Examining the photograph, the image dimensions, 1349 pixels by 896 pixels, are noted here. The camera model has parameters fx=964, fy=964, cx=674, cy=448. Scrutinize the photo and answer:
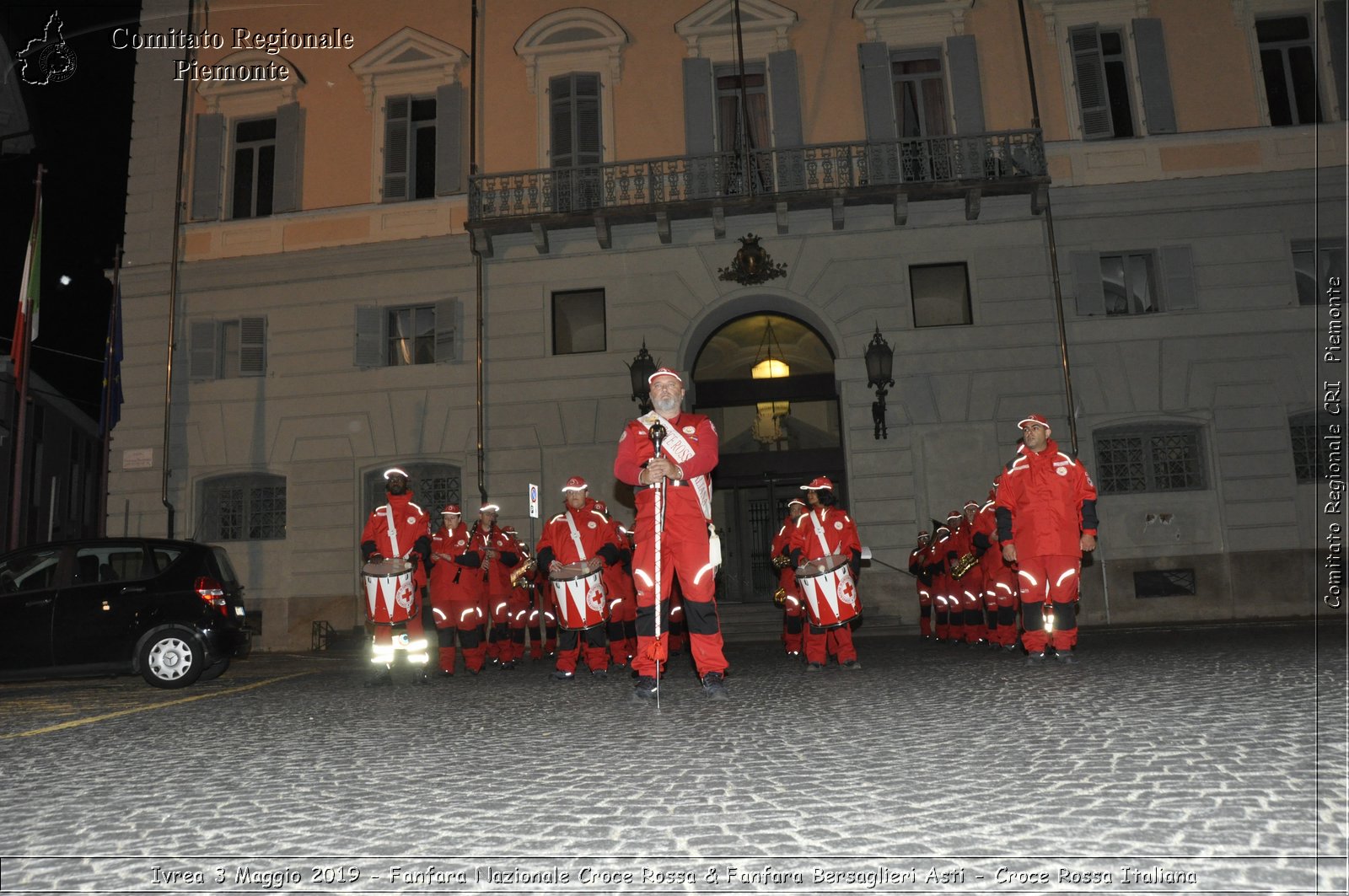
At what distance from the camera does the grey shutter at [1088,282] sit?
60.6 feet

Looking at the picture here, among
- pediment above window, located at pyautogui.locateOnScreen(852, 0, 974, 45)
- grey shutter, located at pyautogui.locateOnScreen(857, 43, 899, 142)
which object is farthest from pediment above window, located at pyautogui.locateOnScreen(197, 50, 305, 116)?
pediment above window, located at pyautogui.locateOnScreen(852, 0, 974, 45)

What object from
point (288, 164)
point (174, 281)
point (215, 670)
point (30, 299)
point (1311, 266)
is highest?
point (288, 164)

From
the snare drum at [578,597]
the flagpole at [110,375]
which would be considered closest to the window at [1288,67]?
the snare drum at [578,597]

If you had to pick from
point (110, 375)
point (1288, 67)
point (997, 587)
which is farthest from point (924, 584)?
point (110, 375)

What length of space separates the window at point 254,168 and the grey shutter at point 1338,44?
2142cm

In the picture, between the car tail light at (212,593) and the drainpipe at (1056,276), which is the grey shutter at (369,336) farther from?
the drainpipe at (1056,276)

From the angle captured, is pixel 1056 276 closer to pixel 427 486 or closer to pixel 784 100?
pixel 784 100

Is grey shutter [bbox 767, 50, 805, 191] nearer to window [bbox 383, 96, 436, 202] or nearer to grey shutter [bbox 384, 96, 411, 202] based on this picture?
window [bbox 383, 96, 436, 202]

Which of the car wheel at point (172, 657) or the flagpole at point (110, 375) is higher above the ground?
the flagpole at point (110, 375)

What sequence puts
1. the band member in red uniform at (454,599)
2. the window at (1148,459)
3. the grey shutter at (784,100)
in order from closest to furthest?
1. the band member in red uniform at (454,599)
2. the window at (1148,459)
3. the grey shutter at (784,100)

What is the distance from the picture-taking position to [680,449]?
6.65m

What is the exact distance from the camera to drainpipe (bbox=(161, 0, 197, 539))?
65.1 feet

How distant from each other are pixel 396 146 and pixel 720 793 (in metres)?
19.6

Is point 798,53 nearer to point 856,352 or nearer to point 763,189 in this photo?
point 763,189
